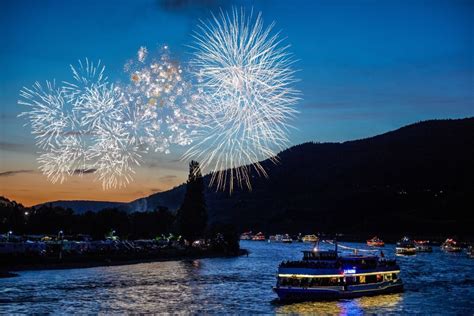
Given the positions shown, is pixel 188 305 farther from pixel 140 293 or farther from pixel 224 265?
pixel 224 265

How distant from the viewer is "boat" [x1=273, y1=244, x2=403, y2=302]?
66875 mm

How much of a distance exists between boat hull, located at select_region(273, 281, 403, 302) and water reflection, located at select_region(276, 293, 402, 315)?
2.15ft

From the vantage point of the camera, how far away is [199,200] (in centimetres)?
14775

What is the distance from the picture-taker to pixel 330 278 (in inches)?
2741

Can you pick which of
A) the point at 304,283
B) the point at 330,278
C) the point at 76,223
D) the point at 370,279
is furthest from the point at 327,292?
the point at 76,223

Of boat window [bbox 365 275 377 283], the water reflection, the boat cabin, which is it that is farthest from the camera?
boat window [bbox 365 275 377 283]

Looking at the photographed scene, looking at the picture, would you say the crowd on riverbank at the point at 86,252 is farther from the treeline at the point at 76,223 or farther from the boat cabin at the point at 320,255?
the boat cabin at the point at 320,255

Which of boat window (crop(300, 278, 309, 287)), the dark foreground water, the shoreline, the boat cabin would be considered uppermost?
the boat cabin

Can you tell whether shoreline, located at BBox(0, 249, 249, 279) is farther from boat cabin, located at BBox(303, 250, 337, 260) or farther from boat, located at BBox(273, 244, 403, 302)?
boat cabin, located at BBox(303, 250, 337, 260)

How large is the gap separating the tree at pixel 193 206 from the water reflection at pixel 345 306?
7827 centimetres

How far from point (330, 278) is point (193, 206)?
262 feet

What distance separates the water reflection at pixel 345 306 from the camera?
6228 centimetres

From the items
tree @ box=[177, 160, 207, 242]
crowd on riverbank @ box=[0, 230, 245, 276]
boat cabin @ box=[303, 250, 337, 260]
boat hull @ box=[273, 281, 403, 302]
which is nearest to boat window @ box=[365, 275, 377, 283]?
boat hull @ box=[273, 281, 403, 302]

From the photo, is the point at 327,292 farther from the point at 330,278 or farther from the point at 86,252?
the point at 86,252
